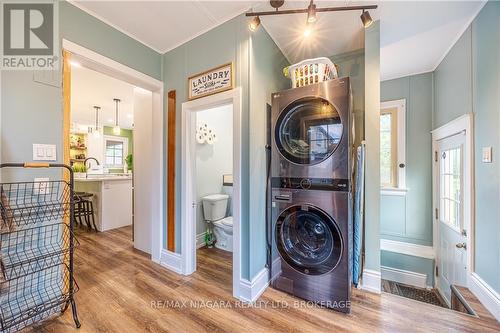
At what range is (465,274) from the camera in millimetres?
2012

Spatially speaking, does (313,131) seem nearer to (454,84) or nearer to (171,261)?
(454,84)

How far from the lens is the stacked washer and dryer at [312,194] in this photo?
161 centimetres

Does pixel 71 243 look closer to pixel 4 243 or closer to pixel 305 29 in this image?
pixel 4 243

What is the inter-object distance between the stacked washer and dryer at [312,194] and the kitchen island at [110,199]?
3.25 meters

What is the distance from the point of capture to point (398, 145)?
301 centimetres

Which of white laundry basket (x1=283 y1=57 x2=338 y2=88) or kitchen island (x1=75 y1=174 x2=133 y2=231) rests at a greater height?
white laundry basket (x1=283 y1=57 x2=338 y2=88)

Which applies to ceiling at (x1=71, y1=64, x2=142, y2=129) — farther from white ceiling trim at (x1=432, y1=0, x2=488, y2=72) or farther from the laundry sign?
white ceiling trim at (x1=432, y1=0, x2=488, y2=72)

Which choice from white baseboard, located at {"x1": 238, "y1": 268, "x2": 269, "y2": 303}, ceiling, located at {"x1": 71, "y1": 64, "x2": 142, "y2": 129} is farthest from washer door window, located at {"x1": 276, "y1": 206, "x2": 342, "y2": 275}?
ceiling, located at {"x1": 71, "y1": 64, "x2": 142, "y2": 129}

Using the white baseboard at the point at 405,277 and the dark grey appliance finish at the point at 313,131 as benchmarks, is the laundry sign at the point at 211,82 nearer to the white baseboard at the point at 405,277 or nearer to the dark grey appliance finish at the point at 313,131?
the dark grey appliance finish at the point at 313,131

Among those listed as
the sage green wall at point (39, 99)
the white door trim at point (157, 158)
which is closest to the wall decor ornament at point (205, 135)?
the white door trim at point (157, 158)

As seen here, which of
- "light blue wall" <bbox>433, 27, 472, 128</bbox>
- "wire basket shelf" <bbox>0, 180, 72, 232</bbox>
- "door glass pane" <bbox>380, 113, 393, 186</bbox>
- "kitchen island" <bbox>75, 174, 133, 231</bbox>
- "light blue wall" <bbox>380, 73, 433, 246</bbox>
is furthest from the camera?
"kitchen island" <bbox>75, 174, 133, 231</bbox>

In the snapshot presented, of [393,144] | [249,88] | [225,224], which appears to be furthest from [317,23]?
[225,224]

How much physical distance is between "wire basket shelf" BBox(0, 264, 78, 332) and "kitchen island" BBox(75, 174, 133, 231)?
2266mm

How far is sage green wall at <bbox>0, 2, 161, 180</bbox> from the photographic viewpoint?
4.61 feet
